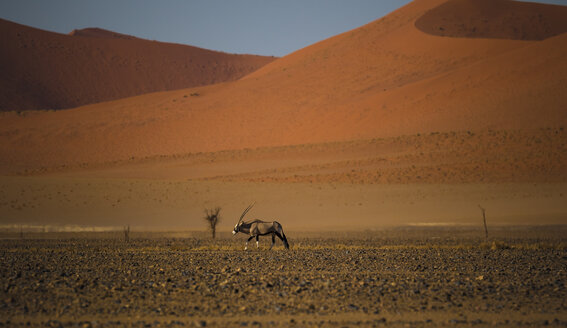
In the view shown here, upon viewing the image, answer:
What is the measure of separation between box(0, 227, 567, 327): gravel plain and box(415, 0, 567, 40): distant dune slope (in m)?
55.6

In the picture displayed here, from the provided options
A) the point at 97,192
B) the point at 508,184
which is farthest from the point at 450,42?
the point at 97,192

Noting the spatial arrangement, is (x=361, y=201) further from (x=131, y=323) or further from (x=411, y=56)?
(x=411, y=56)

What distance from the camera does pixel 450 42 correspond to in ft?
200

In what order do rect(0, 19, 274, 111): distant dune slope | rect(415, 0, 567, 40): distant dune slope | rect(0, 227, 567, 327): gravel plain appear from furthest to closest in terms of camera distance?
rect(0, 19, 274, 111): distant dune slope
rect(415, 0, 567, 40): distant dune slope
rect(0, 227, 567, 327): gravel plain

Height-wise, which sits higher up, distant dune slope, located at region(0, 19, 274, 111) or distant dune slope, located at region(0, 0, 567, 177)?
distant dune slope, located at region(0, 19, 274, 111)

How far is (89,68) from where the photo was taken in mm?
91500

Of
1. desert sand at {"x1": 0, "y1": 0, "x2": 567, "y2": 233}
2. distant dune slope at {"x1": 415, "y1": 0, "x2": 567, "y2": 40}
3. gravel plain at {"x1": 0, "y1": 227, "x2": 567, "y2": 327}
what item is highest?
distant dune slope at {"x1": 415, "y1": 0, "x2": 567, "y2": 40}

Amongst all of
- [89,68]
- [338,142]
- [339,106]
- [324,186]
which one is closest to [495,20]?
[339,106]

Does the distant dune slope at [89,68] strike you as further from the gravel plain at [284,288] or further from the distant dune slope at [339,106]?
the gravel plain at [284,288]

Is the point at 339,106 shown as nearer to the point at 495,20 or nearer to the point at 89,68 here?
the point at 495,20

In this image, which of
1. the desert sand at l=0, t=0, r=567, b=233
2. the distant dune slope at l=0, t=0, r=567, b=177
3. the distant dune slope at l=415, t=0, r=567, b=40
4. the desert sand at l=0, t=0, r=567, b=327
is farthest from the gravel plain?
the distant dune slope at l=415, t=0, r=567, b=40

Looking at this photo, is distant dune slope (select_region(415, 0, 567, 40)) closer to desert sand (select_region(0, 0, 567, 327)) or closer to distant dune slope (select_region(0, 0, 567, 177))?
desert sand (select_region(0, 0, 567, 327))

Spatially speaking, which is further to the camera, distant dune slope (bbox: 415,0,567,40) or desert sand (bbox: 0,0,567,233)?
distant dune slope (bbox: 415,0,567,40)

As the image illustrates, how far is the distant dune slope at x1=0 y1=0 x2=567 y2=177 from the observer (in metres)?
42.6
